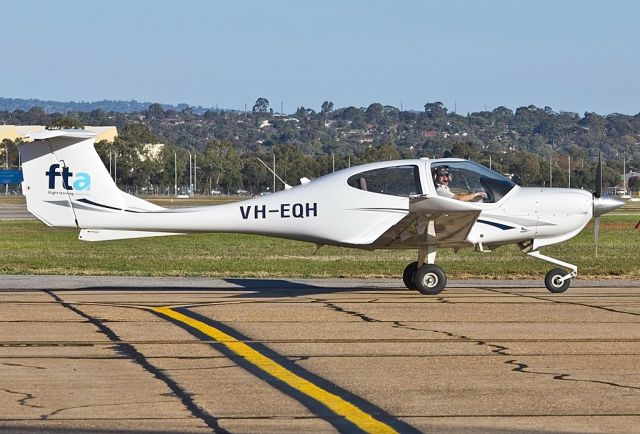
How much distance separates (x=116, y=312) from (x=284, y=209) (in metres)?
4.03

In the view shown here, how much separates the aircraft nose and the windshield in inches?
57.8

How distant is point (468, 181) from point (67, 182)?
20.3ft

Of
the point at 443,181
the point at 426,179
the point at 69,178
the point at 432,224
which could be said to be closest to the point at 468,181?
the point at 443,181

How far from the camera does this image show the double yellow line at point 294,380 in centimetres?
869

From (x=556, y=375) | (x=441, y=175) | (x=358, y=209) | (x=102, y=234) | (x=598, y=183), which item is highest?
(x=441, y=175)

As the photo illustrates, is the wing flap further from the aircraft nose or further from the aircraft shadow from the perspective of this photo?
the aircraft nose

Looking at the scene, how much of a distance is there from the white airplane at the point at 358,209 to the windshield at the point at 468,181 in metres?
0.02

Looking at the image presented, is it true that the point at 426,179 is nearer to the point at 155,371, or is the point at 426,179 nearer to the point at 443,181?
the point at 443,181

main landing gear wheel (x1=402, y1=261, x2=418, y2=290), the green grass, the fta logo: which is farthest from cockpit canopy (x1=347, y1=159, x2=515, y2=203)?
the green grass

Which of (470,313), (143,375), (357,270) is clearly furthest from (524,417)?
(357,270)

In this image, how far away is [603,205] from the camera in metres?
19.3

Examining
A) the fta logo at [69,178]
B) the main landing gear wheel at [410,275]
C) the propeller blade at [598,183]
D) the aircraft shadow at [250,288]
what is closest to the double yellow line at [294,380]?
the fta logo at [69,178]

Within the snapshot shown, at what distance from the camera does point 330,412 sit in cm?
905

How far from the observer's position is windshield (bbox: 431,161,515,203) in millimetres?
18438
